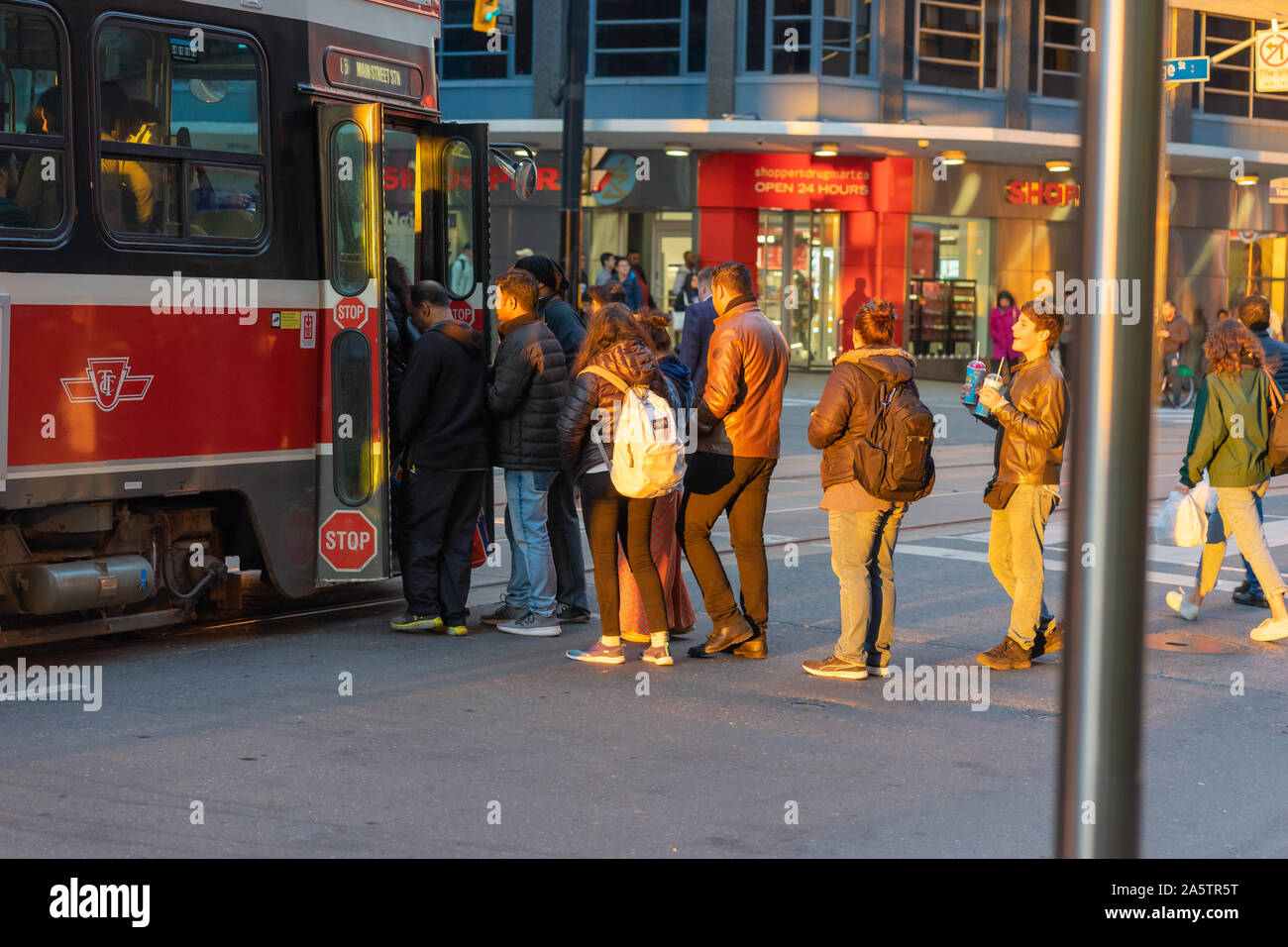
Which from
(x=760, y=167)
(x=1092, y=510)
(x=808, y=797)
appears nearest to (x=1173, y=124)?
(x=760, y=167)

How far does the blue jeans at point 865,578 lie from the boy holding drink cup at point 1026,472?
1.93ft

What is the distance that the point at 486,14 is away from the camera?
16969 millimetres

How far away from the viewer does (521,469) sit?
884cm

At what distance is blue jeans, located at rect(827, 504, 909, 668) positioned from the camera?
8.00 metres

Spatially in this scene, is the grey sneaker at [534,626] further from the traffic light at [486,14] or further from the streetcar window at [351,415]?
the traffic light at [486,14]

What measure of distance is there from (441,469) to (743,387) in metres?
1.64

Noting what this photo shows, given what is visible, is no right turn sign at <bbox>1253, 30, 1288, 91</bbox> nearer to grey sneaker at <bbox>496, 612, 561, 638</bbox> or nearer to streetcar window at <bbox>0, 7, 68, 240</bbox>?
grey sneaker at <bbox>496, 612, 561, 638</bbox>

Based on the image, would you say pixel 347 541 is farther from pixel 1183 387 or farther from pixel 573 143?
pixel 1183 387

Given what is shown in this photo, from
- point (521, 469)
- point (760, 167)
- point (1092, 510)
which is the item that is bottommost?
point (521, 469)

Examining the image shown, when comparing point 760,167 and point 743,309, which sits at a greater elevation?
point 760,167

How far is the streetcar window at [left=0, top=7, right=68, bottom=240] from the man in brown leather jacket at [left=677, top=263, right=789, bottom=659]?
3117mm
